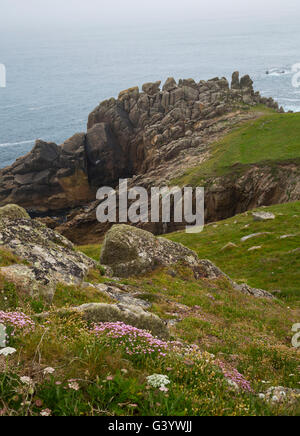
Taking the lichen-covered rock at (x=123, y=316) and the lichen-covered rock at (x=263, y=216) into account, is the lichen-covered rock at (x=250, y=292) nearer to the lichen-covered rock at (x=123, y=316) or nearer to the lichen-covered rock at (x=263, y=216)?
the lichen-covered rock at (x=123, y=316)

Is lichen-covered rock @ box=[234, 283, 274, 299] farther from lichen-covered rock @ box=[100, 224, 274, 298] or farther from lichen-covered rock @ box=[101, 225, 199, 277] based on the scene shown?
lichen-covered rock @ box=[101, 225, 199, 277]

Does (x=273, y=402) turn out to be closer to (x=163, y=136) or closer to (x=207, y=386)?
(x=207, y=386)

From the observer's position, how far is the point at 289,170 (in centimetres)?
6322

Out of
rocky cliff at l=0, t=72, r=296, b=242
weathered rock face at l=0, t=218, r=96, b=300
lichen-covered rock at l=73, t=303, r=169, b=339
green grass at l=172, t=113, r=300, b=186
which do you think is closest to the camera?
lichen-covered rock at l=73, t=303, r=169, b=339

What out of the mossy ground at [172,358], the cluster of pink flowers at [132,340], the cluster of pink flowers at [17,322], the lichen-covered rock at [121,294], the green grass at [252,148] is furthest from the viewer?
the green grass at [252,148]

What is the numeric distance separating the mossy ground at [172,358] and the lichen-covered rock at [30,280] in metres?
0.57

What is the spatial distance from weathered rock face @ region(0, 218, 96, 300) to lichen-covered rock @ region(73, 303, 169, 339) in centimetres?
277

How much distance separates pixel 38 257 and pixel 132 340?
27.2ft

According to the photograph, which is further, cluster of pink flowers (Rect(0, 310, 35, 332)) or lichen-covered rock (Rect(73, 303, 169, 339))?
lichen-covered rock (Rect(73, 303, 169, 339))

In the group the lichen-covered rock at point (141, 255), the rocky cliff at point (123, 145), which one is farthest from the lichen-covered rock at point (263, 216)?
the rocky cliff at point (123, 145)

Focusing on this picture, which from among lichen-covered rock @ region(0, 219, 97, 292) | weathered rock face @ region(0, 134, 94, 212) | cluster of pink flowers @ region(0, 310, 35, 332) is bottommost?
weathered rock face @ region(0, 134, 94, 212)

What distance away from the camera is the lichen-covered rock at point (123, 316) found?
9.59 meters

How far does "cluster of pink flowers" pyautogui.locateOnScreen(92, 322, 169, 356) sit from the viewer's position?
295 inches

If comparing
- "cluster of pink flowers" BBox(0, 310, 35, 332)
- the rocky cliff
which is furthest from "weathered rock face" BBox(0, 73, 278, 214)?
"cluster of pink flowers" BBox(0, 310, 35, 332)
